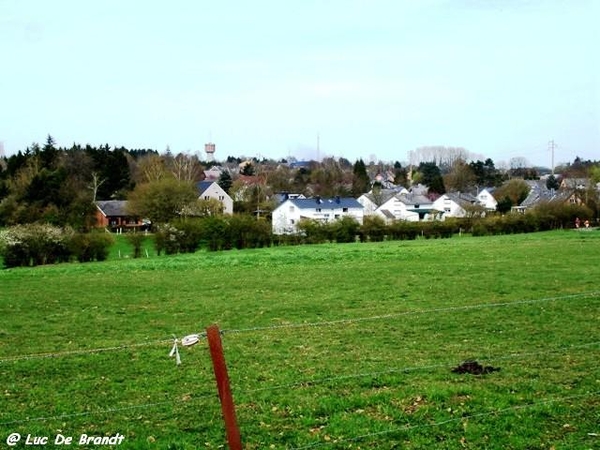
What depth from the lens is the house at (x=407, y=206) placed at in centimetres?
10081

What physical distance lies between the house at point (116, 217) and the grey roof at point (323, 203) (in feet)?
69.4

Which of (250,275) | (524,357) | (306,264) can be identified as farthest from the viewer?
(306,264)

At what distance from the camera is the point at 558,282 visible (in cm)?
1955

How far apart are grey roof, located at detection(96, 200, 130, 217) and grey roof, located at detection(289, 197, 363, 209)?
882 inches

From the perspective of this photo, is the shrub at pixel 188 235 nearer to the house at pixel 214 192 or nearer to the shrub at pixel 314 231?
the shrub at pixel 314 231

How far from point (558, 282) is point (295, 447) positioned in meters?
15.5

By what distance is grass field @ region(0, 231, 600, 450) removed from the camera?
697 centimetres

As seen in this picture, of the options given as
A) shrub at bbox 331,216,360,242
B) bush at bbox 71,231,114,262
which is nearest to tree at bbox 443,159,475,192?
shrub at bbox 331,216,360,242

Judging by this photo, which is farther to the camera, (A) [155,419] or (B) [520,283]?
(B) [520,283]

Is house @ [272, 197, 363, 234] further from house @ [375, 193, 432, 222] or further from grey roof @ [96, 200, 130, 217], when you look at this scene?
grey roof @ [96, 200, 130, 217]

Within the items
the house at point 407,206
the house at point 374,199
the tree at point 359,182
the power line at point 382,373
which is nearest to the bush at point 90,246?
the power line at point 382,373

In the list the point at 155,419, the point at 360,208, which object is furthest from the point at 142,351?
the point at 360,208

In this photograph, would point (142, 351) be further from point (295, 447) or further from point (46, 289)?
point (46, 289)

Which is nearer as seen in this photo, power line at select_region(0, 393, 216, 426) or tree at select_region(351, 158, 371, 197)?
power line at select_region(0, 393, 216, 426)
